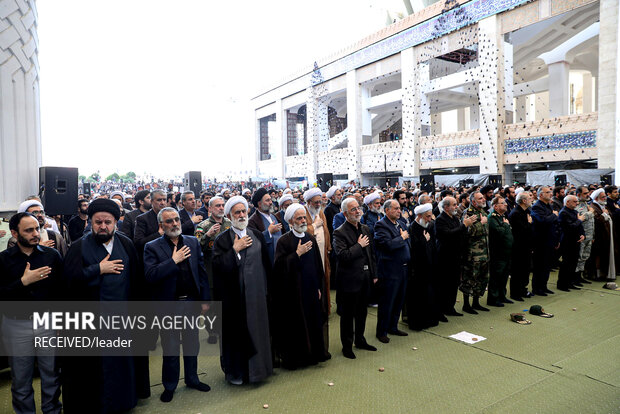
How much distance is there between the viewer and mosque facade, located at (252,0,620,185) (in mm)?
16234

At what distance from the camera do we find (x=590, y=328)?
4652 mm

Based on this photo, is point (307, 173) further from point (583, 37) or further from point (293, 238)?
point (293, 238)

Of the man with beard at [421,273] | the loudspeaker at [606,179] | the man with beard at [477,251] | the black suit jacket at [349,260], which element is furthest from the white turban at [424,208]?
the loudspeaker at [606,179]

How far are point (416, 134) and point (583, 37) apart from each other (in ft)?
28.9

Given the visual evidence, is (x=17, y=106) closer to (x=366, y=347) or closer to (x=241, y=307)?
(x=241, y=307)

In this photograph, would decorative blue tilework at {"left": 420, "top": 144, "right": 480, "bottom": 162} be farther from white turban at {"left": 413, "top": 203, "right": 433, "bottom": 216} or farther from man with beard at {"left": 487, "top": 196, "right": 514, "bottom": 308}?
white turban at {"left": 413, "top": 203, "right": 433, "bottom": 216}

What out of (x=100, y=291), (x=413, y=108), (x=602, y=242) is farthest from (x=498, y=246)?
(x=413, y=108)

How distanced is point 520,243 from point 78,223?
6.79 m

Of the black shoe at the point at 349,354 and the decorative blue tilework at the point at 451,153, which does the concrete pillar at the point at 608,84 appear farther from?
the black shoe at the point at 349,354

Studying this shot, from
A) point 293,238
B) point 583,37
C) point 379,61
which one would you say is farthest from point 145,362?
point 379,61

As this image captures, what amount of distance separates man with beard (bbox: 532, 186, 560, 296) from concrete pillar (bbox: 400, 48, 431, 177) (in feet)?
54.9

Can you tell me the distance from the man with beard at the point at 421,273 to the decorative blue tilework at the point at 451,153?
17124mm

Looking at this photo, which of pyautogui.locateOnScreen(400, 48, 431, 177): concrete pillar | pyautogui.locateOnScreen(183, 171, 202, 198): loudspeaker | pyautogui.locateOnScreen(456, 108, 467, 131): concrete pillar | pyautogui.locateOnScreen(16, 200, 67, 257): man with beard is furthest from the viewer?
pyautogui.locateOnScreen(456, 108, 467, 131): concrete pillar

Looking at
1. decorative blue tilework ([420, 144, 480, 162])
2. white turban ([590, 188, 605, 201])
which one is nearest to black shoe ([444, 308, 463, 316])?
white turban ([590, 188, 605, 201])
